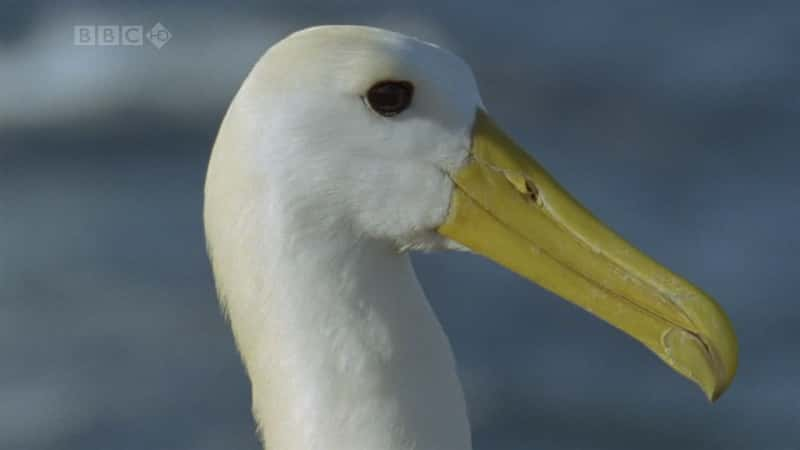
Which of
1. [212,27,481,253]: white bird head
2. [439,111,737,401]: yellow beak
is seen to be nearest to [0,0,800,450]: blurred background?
[439,111,737,401]: yellow beak

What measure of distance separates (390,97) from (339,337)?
574 millimetres

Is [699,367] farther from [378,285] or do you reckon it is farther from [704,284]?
[704,284]

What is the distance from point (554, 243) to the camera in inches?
191

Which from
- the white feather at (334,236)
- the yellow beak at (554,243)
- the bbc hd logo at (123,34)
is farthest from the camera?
the bbc hd logo at (123,34)

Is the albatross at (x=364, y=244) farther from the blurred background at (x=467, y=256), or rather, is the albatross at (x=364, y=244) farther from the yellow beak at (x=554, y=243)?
the blurred background at (x=467, y=256)

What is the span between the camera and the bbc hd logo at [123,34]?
14.6 m

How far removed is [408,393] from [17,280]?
748cm

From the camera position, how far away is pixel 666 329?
477cm

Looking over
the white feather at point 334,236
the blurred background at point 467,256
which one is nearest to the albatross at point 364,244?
the white feather at point 334,236

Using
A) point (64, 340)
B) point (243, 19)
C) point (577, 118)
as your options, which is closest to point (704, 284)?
point (577, 118)

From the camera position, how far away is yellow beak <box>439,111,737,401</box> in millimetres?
4805

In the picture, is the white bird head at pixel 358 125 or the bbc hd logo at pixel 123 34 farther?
the bbc hd logo at pixel 123 34

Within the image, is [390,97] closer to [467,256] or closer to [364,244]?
[364,244]

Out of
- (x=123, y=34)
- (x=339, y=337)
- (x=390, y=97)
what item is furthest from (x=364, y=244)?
(x=123, y=34)
